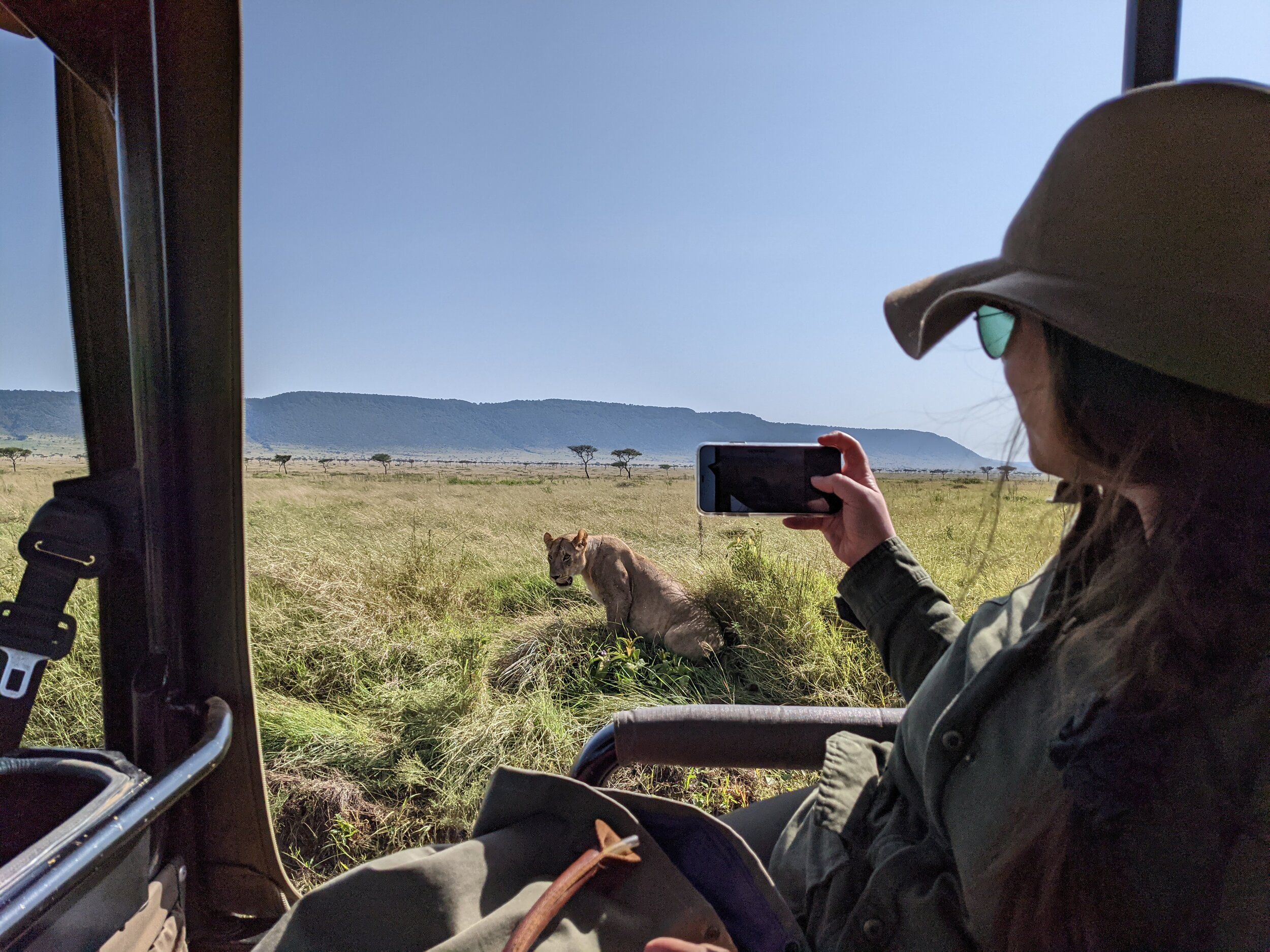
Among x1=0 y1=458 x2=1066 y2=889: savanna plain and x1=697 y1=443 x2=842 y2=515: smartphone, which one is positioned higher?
x1=697 y1=443 x2=842 y2=515: smartphone

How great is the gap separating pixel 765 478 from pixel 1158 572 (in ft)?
2.62

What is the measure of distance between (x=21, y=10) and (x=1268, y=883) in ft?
6.12

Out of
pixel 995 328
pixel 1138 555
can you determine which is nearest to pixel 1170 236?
pixel 995 328

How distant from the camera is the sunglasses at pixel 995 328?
2.81 ft

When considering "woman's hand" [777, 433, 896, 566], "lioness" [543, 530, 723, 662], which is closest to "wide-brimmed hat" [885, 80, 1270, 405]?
"woman's hand" [777, 433, 896, 566]

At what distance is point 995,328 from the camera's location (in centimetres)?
89

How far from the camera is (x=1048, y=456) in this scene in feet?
2.69

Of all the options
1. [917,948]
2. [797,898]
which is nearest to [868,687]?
[797,898]

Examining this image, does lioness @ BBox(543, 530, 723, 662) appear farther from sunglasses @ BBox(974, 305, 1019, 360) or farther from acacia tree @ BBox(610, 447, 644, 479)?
acacia tree @ BBox(610, 447, 644, 479)

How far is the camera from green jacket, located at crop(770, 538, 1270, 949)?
659 millimetres

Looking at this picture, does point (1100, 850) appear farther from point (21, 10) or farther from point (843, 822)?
point (21, 10)

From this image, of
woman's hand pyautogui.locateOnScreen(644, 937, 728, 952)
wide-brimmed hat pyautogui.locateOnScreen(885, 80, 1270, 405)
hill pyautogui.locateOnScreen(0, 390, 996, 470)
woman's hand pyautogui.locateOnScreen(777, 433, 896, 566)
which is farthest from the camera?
hill pyautogui.locateOnScreen(0, 390, 996, 470)

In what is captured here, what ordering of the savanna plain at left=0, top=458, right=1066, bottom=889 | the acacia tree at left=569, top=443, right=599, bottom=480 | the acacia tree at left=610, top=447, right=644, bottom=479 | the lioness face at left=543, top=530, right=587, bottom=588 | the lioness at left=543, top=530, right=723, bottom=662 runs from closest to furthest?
the savanna plain at left=0, top=458, right=1066, bottom=889, the lioness at left=543, top=530, right=723, bottom=662, the lioness face at left=543, top=530, right=587, bottom=588, the acacia tree at left=610, top=447, right=644, bottom=479, the acacia tree at left=569, top=443, right=599, bottom=480

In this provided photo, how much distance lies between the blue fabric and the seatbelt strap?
3.29ft
